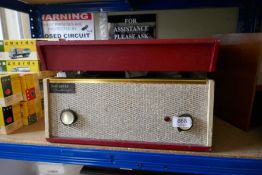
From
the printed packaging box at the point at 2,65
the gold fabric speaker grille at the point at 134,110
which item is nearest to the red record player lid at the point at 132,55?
the gold fabric speaker grille at the point at 134,110

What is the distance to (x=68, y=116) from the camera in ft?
1.70

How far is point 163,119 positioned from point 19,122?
465 mm

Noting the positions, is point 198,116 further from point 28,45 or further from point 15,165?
point 15,165

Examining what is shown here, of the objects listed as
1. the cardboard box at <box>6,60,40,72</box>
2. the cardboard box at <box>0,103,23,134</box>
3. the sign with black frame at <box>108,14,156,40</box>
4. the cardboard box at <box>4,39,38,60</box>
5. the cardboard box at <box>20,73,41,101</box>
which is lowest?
the cardboard box at <box>0,103,23,134</box>

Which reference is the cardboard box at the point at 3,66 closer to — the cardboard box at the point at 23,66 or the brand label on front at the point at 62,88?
the cardboard box at the point at 23,66

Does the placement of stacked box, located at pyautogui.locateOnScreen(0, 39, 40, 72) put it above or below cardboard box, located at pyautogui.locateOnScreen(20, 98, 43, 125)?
above

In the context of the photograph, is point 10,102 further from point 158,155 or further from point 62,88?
point 158,155

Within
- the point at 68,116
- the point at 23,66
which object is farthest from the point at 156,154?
the point at 23,66

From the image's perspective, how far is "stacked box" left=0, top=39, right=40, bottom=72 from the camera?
2.32ft

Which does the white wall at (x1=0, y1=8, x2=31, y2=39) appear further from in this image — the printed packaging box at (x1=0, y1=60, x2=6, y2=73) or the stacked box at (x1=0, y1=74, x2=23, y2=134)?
the stacked box at (x1=0, y1=74, x2=23, y2=134)

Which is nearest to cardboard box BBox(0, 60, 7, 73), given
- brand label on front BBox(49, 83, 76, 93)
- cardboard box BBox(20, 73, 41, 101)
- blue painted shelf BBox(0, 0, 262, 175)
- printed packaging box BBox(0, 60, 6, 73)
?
printed packaging box BBox(0, 60, 6, 73)

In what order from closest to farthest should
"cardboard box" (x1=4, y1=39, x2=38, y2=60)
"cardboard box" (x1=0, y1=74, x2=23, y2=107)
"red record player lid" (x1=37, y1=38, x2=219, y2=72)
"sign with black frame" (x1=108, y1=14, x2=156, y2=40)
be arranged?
1. "red record player lid" (x1=37, y1=38, x2=219, y2=72)
2. "cardboard box" (x1=0, y1=74, x2=23, y2=107)
3. "cardboard box" (x1=4, y1=39, x2=38, y2=60)
4. "sign with black frame" (x1=108, y1=14, x2=156, y2=40)

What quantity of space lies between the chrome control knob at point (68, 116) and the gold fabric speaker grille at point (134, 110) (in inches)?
0.4

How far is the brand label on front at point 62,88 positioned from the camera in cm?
51
